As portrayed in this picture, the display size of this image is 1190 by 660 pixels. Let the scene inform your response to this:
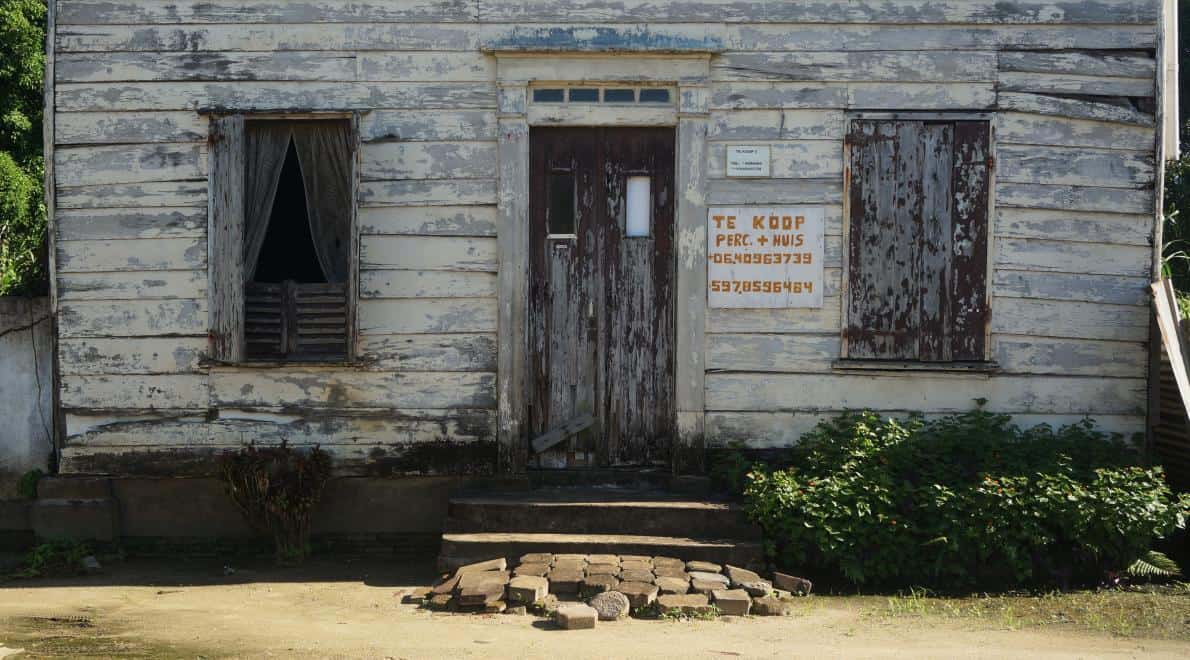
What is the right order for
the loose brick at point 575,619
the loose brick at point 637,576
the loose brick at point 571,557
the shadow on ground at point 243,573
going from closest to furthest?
the loose brick at point 575,619 < the loose brick at point 637,576 < the loose brick at point 571,557 < the shadow on ground at point 243,573

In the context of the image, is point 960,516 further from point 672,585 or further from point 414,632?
point 414,632

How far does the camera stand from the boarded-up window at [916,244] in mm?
7605

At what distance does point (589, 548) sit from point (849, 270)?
8.50ft

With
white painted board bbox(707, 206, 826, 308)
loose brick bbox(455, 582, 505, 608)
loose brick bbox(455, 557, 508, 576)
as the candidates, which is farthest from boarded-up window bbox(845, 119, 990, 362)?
loose brick bbox(455, 582, 505, 608)

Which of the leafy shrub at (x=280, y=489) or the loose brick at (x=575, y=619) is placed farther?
the leafy shrub at (x=280, y=489)

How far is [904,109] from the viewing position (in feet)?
24.9

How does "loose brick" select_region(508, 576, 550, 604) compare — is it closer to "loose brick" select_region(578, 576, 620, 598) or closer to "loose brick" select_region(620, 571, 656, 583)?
"loose brick" select_region(578, 576, 620, 598)

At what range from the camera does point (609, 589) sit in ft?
20.1

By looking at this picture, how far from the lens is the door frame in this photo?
752 cm

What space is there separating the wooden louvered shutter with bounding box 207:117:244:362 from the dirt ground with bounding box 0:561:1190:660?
5.75ft

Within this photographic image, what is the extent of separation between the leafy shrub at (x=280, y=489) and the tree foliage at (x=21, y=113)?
11636 millimetres

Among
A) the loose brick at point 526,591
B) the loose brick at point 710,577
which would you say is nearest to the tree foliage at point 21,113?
the loose brick at point 526,591

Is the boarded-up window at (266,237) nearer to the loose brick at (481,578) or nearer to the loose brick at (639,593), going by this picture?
the loose brick at (481,578)

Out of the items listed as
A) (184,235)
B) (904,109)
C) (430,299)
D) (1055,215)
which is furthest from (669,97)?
(184,235)
